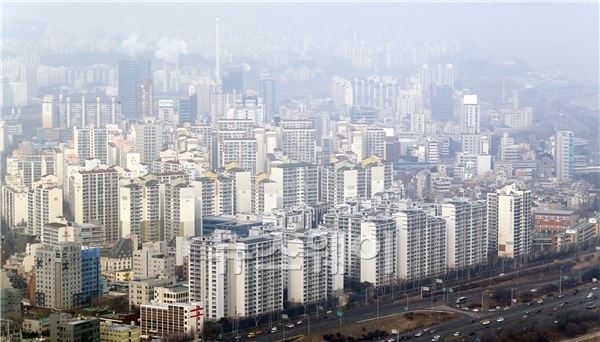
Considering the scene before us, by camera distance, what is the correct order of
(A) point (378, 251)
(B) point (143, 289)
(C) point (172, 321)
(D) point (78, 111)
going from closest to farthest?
(C) point (172, 321) < (B) point (143, 289) < (A) point (378, 251) < (D) point (78, 111)

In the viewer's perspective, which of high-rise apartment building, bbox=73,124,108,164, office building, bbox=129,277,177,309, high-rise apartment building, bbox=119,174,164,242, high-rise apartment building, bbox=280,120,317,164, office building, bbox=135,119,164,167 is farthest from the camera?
high-rise apartment building, bbox=280,120,317,164

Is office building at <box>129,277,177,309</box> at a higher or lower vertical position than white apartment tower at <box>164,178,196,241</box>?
lower

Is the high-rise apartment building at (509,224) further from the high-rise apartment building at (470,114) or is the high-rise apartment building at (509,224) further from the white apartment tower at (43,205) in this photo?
the high-rise apartment building at (470,114)

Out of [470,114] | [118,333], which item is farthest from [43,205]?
[470,114]

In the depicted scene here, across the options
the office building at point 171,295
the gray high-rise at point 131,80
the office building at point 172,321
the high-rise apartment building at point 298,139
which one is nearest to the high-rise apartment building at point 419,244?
the office building at point 171,295

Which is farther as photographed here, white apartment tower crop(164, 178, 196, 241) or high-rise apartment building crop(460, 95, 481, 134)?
high-rise apartment building crop(460, 95, 481, 134)

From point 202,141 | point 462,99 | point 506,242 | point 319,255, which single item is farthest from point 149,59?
point 319,255

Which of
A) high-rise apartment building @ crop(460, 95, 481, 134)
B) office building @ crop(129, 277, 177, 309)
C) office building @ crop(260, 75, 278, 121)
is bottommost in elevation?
office building @ crop(129, 277, 177, 309)

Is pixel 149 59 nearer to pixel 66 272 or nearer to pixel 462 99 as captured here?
pixel 462 99

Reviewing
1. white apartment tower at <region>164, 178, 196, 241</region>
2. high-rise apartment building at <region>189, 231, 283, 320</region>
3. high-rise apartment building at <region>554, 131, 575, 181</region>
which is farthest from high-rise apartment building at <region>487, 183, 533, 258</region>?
high-rise apartment building at <region>554, 131, 575, 181</region>

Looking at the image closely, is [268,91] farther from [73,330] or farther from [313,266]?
[73,330]

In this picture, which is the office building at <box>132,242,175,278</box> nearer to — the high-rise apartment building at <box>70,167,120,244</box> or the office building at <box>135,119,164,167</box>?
the high-rise apartment building at <box>70,167,120,244</box>
